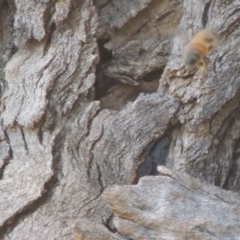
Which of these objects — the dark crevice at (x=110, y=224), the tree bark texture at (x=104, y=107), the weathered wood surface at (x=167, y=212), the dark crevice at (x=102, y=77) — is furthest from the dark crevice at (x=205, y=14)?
the dark crevice at (x=110, y=224)

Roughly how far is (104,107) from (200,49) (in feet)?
1.26

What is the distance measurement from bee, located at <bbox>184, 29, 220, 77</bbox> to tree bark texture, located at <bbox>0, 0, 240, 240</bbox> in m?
0.06

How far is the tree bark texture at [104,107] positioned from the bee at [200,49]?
58mm

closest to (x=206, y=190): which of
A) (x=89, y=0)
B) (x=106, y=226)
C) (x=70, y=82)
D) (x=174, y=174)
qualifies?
(x=174, y=174)

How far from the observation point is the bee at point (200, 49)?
1.93m

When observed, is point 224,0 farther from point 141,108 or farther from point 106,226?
point 106,226

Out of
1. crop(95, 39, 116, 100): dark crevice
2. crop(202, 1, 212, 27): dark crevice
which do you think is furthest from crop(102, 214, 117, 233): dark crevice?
crop(202, 1, 212, 27): dark crevice

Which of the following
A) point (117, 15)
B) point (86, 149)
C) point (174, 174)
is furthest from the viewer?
point (117, 15)

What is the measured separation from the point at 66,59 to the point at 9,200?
430 mm

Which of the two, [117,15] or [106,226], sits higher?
[117,15]

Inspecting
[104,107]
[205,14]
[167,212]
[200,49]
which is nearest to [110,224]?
[167,212]

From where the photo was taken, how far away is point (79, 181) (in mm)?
1989

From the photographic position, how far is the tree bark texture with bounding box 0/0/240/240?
1.98 meters

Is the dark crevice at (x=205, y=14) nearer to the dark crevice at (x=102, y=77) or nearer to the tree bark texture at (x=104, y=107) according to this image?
the tree bark texture at (x=104, y=107)
